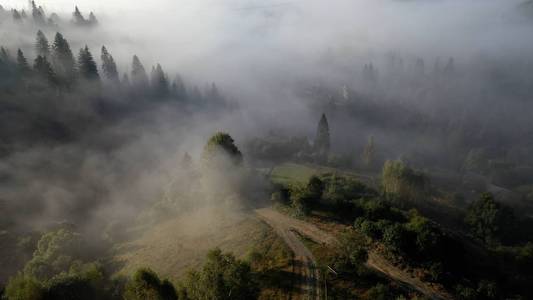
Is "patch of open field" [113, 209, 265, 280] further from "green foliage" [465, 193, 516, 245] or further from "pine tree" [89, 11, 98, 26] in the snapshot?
"pine tree" [89, 11, 98, 26]

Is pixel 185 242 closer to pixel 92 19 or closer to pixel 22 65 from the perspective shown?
pixel 22 65

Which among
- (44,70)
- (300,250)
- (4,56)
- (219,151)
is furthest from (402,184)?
(4,56)

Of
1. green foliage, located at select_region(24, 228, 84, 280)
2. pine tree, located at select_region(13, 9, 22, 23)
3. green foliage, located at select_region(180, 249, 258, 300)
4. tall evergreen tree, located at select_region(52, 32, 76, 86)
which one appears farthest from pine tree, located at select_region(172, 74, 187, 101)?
green foliage, located at select_region(180, 249, 258, 300)

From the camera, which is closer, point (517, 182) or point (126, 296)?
point (126, 296)

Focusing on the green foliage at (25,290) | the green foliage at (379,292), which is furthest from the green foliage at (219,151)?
the green foliage at (379,292)

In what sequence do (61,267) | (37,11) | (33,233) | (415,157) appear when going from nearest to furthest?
1. (61,267)
2. (33,233)
3. (37,11)
4. (415,157)

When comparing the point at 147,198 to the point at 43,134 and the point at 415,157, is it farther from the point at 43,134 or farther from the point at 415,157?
the point at 415,157

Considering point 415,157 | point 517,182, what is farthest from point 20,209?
point 517,182

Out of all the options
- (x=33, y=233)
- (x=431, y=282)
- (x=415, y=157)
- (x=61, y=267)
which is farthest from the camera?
(x=415, y=157)
